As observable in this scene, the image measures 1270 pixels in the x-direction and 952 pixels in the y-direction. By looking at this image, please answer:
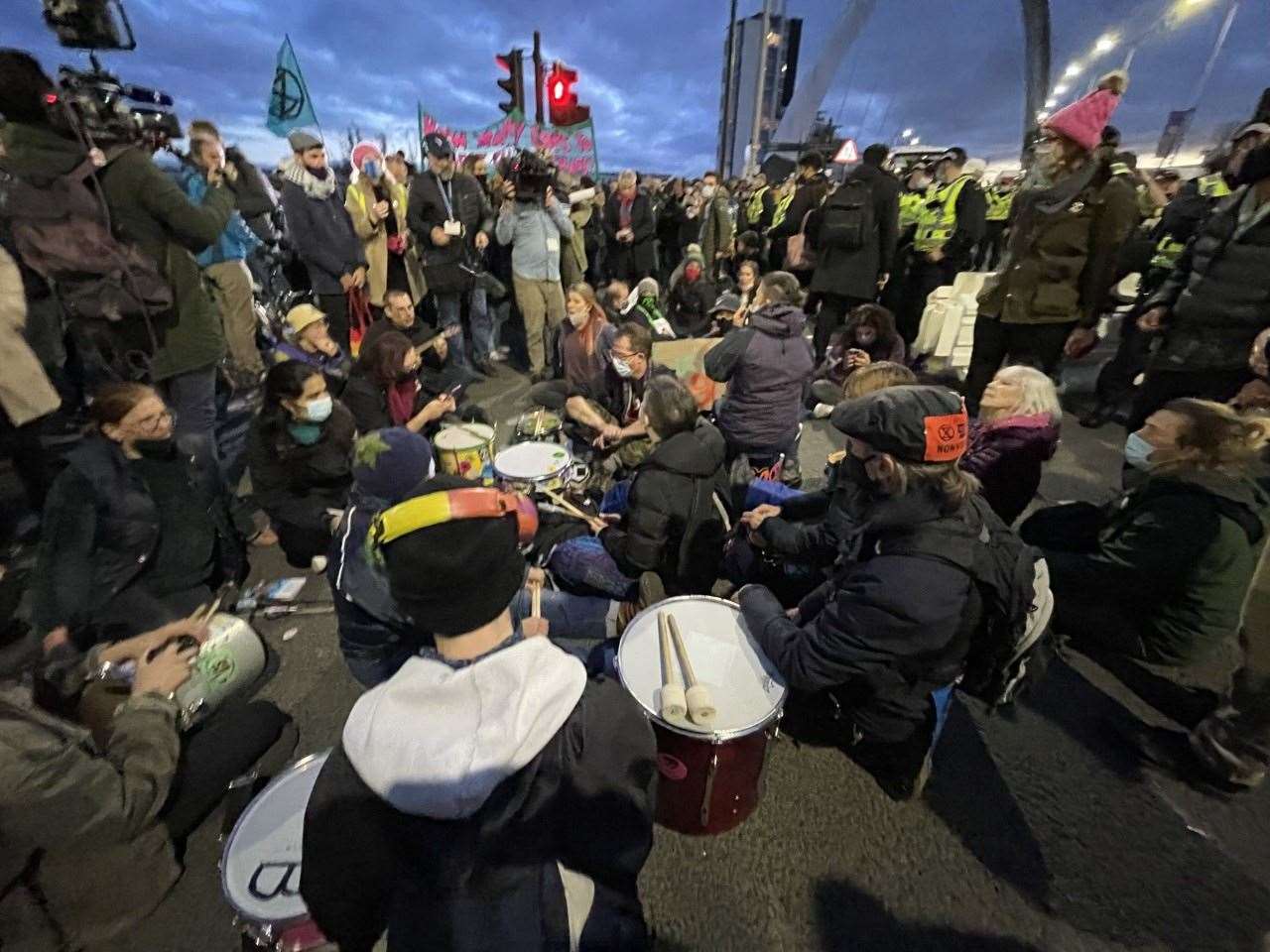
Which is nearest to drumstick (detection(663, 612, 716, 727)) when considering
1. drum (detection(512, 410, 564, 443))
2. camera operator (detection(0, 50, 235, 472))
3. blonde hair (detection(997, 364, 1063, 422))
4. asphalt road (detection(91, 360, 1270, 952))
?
asphalt road (detection(91, 360, 1270, 952))

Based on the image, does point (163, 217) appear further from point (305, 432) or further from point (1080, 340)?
point (1080, 340)

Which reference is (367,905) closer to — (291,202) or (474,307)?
(291,202)

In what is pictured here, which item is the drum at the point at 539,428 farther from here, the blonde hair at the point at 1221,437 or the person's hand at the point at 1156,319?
the person's hand at the point at 1156,319

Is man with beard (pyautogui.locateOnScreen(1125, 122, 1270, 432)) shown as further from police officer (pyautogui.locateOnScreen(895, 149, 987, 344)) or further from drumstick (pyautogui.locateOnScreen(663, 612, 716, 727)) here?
drumstick (pyautogui.locateOnScreen(663, 612, 716, 727))

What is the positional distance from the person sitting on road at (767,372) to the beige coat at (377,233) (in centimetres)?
404

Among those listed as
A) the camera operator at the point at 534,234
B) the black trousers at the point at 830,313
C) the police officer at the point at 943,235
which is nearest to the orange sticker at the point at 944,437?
the black trousers at the point at 830,313

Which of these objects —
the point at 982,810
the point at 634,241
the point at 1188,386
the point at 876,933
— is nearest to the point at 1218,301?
the point at 1188,386

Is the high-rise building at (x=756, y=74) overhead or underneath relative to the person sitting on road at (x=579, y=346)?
overhead

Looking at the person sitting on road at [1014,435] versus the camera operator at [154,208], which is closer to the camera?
the camera operator at [154,208]

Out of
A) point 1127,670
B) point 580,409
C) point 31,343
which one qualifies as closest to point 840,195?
point 580,409

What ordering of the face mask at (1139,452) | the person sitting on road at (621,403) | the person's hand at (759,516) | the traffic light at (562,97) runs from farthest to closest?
the traffic light at (562,97)
the person sitting on road at (621,403)
the person's hand at (759,516)
the face mask at (1139,452)

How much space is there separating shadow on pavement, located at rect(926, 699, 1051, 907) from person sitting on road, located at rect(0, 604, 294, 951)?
2701 mm

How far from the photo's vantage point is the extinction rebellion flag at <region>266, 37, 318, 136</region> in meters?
6.29

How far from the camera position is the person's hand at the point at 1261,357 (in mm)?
3010
